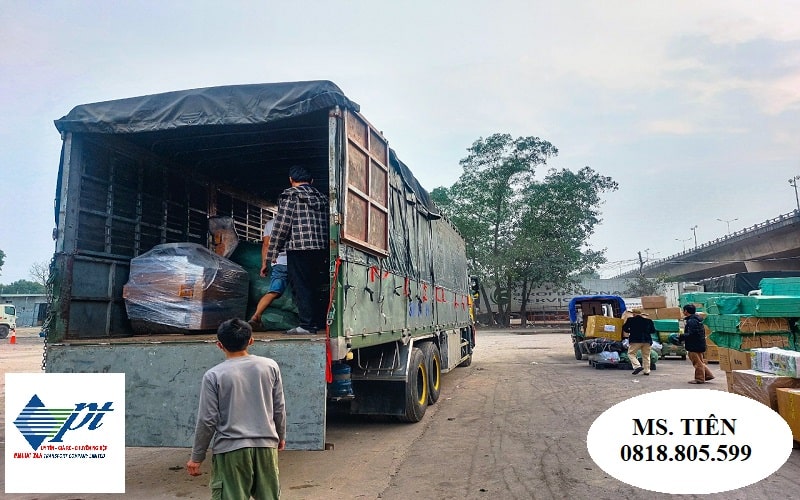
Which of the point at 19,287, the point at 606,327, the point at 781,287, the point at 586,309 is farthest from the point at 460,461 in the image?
the point at 19,287

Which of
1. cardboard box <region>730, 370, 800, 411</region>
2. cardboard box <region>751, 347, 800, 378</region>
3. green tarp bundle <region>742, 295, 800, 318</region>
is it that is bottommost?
cardboard box <region>730, 370, 800, 411</region>

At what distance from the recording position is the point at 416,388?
678 centimetres

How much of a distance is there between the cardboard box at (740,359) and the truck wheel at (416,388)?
5.06 meters

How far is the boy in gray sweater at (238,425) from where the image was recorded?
287cm

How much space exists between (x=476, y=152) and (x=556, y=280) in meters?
10.6

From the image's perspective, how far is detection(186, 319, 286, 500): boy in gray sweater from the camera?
287cm

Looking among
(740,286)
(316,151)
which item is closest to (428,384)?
(316,151)

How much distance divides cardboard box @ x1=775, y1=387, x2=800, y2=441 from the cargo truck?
408 cm

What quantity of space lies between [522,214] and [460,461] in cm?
3215

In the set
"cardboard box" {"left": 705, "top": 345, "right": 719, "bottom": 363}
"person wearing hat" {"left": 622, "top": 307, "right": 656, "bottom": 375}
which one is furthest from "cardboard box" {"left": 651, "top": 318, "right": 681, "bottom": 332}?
"person wearing hat" {"left": 622, "top": 307, "right": 656, "bottom": 375}

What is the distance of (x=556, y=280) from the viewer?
35062 mm

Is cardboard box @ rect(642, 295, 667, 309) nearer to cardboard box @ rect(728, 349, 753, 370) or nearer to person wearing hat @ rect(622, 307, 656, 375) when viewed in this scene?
person wearing hat @ rect(622, 307, 656, 375)

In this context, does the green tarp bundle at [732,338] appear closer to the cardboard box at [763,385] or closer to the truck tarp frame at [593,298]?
the cardboard box at [763,385]

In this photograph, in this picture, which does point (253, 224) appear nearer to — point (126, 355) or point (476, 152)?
point (126, 355)
